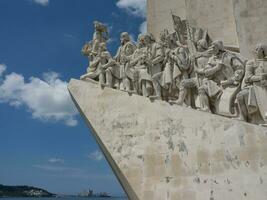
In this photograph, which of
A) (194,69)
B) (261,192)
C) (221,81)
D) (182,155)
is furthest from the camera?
(194,69)

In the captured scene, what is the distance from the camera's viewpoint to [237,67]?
7.89 m

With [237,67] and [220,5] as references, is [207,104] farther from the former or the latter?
[220,5]

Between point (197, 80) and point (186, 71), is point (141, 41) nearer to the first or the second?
point (186, 71)

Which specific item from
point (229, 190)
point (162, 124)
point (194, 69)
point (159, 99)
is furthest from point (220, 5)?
point (229, 190)

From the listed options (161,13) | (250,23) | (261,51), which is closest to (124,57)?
(161,13)

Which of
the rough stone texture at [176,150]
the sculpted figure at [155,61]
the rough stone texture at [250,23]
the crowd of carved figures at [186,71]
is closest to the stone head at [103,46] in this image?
the crowd of carved figures at [186,71]

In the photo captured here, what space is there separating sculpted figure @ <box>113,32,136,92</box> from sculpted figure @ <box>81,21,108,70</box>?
772mm

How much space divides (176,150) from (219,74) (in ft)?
6.24

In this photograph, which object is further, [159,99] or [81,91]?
[81,91]

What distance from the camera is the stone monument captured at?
696cm

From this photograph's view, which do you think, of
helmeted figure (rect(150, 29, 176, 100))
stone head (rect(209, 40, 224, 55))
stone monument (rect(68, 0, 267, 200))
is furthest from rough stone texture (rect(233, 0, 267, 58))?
helmeted figure (rect(150, 29, 176, 100))

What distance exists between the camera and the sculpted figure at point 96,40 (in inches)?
411

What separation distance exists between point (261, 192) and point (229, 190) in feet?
1.80

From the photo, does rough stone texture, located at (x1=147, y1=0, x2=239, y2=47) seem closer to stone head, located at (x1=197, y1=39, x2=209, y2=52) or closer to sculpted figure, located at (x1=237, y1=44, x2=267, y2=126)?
stone head, located at (x1=197, y1=39, x2=209, y2=52)
